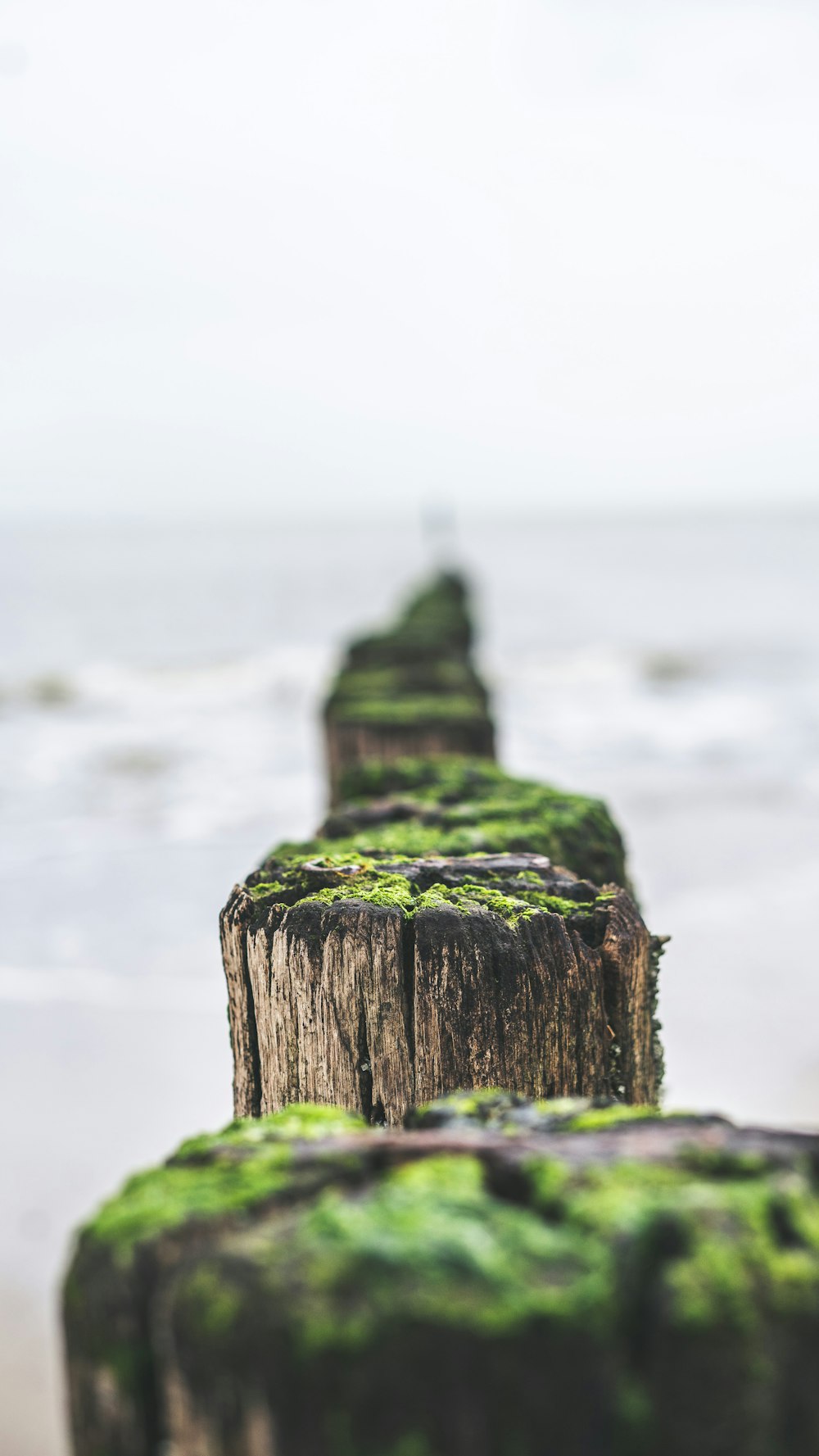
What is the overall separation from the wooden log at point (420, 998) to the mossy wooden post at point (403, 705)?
2.34 meters

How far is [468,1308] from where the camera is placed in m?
0.89

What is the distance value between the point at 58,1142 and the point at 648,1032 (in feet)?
17.8

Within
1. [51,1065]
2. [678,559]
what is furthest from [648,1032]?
[678,559]

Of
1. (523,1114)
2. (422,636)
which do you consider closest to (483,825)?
(523,1114)

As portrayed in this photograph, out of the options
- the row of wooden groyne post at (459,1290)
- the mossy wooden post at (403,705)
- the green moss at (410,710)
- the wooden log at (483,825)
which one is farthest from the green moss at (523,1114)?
the green moss at (410,710)

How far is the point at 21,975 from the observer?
8539 mm

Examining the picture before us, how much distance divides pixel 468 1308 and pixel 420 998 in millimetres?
872

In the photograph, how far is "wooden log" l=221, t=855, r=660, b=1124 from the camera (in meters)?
1.75

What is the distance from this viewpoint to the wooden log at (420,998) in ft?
5.74

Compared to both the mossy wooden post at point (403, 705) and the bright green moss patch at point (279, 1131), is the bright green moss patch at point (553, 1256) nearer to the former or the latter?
the bright green moss patch at point (279, 1131)

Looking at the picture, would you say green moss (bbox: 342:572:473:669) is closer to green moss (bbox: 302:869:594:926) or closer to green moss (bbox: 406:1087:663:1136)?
green moss (bbox: 302:869:594:926)

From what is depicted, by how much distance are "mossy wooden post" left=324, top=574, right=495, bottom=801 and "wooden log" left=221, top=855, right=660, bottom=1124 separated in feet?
7.69

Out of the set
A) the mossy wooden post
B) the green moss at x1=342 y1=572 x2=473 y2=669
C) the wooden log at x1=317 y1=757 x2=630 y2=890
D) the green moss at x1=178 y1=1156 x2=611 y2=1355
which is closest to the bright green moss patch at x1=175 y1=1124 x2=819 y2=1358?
the green moss at x1=178 y1=1156 x2=611 y2=1355

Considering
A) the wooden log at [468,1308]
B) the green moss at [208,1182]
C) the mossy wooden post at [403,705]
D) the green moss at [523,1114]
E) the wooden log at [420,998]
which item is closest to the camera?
the wooden log at [468,1308]
